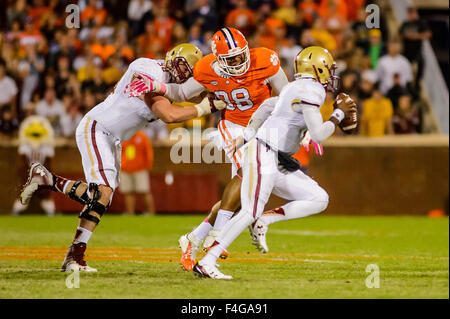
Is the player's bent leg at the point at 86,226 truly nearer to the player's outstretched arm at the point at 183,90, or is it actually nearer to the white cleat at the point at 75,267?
the white cleat at the point at 75,267

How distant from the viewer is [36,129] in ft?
50.9

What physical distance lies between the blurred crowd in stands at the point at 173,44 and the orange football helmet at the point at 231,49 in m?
6.82

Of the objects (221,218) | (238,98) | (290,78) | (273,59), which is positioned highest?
(290,78)

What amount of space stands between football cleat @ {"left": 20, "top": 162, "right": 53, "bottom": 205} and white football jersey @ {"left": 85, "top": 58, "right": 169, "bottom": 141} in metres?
0.66

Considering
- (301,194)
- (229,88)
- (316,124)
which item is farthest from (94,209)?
(316,124)

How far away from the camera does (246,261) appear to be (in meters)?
8.66

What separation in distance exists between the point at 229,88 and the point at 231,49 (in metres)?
0.61

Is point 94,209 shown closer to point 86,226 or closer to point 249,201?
point 86,226

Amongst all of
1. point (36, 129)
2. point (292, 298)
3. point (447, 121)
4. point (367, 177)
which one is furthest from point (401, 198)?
point (292, 298)

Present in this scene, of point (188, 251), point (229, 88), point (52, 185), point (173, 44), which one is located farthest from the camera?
point (173, 44)

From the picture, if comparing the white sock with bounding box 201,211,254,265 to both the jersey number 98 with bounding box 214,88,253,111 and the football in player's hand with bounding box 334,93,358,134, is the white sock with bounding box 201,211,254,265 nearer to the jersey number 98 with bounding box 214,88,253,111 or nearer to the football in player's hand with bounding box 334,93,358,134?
the football in player's hand with bounding box 334,93,358,134

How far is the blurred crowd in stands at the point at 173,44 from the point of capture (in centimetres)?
1564

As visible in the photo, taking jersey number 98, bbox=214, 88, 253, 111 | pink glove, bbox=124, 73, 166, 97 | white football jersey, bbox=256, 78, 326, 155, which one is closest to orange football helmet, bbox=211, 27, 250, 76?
jersey number 98, bbox=214, 88, 253, 111

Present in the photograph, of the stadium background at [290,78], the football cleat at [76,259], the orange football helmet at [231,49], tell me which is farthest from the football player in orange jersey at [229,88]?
the stadium background at [290,78]
